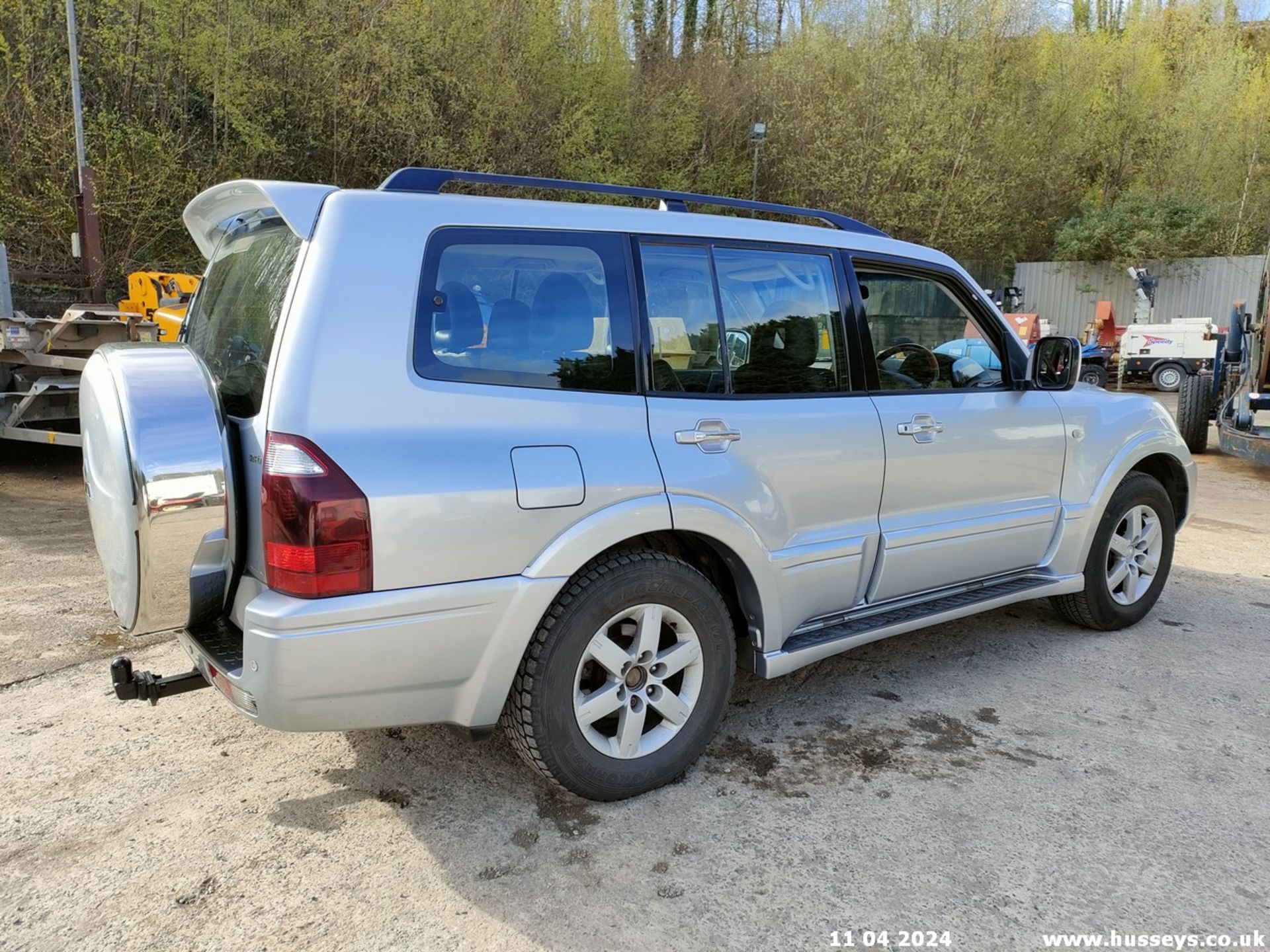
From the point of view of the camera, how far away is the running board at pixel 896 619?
299 cm

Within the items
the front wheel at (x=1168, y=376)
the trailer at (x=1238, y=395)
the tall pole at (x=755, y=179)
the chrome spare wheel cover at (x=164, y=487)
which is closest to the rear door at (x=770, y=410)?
the chrome spare wheel cover at (x=164, y=487)

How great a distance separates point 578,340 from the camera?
2.62 metres

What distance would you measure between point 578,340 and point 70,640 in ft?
9.61

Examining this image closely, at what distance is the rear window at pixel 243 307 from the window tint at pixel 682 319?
105 cm

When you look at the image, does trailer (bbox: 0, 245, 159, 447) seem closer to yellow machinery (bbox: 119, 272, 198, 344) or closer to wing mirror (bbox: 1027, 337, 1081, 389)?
yellow machinery (bbox: 119, 272, 198, 344)

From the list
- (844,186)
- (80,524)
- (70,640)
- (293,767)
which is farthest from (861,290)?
(844,186)

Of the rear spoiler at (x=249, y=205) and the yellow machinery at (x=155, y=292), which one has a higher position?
the rear spoiler at (x=249, y=205)

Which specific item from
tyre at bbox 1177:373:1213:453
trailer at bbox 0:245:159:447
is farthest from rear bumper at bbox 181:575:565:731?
tyre at bbox 1177:373:1213:453

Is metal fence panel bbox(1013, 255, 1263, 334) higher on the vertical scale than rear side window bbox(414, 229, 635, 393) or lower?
higher

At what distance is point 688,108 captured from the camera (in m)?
21.4

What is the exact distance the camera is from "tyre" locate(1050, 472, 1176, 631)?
13.5 feet

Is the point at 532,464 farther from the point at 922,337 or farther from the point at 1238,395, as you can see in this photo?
the point at 1238,395

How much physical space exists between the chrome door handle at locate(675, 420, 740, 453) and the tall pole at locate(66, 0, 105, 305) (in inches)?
494

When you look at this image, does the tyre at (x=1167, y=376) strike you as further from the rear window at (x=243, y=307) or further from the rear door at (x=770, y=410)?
the rear window at (x=243, y=307)
